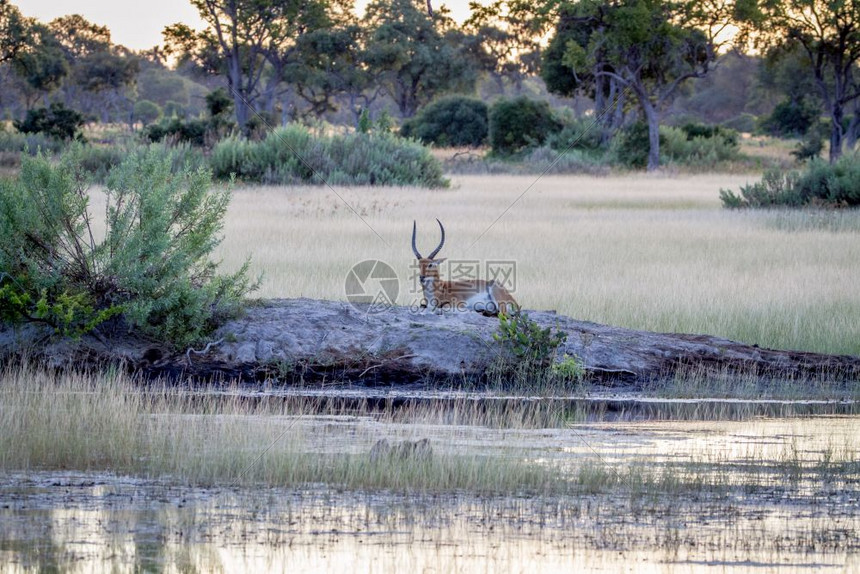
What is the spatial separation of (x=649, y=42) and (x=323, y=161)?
1832cm

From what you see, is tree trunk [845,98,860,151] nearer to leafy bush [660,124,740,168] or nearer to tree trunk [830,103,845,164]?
tree trunk [830,103,845,164]

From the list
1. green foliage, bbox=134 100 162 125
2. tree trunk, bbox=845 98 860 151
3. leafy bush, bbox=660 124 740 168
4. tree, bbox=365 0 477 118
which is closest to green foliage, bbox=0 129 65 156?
leafy bush, bbox=660 124 740 168

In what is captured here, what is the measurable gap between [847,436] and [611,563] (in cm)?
344

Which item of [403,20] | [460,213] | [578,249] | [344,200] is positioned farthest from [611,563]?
[403,20]

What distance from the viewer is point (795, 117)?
5906 centimetres

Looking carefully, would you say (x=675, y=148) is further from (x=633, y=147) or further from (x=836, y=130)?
(x=836, y=130)

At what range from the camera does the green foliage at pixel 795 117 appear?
192 feet

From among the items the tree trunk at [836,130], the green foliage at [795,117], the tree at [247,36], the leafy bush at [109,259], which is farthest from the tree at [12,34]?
the leafy bush at [109,259]

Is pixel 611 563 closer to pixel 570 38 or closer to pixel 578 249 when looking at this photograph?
pixel 578 249

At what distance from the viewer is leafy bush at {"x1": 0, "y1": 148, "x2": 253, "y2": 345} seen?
10.3 metres

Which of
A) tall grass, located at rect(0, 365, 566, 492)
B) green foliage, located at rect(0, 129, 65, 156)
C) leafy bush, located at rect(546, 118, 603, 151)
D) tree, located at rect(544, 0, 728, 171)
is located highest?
tree, located at rect(544, 0, 728, 171)

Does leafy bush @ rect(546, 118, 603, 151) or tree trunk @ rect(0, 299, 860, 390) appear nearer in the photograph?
tree trunk @ rect(0, 299, 860, 390)

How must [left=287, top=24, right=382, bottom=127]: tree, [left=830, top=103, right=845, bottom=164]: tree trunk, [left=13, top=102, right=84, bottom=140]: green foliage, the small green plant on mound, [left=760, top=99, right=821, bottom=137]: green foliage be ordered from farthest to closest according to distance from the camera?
[left=760, top=99, right=821, bottom=137]: green foliage
[left=287, top=24, right=382, bottom=127]: tree
[left=13, top=102, right=84, bottom=140]: green foliage
[left=830, top=103, right=845, bottom=164]: tree trunk
the small green plant on mound

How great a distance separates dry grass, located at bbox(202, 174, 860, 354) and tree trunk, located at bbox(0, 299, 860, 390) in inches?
48.0
